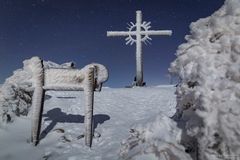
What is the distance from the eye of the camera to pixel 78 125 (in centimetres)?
728

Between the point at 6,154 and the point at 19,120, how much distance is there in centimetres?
196

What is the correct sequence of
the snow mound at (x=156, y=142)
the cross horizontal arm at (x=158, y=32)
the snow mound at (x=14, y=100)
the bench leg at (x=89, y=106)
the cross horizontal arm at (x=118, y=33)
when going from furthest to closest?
the cross horizontal arm at (x=118, y=33) < the cross horizontal arm at (x=158, y=32) < the snow mound at (x=14, y=100) < the bench leg at (x=89, y=106) < the snow mound at (x=156, y=142)

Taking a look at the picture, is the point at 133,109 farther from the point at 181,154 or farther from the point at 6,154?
the point at 181,154

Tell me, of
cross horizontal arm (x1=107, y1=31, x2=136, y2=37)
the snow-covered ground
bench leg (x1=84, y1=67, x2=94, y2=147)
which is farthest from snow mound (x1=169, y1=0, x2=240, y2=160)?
cross horizontal arm (x1=107, y1=31, x2=136, y2=37)

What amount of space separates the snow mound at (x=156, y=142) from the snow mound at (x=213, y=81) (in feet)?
0.98

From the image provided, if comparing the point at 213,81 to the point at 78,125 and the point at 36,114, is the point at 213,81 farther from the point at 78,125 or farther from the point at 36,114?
the point at 78,125

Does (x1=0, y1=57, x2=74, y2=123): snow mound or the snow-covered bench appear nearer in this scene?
the snow-covered bench

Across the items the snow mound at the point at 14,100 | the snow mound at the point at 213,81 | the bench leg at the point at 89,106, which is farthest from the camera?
the snow mound at the point at 14,100

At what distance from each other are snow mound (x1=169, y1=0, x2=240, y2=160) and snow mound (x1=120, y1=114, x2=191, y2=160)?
0.30m

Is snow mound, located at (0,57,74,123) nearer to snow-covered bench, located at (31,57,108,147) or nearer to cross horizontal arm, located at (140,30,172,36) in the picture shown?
snow-covered bench, located at (31,57,108,147)

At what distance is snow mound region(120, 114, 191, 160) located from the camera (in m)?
3.64

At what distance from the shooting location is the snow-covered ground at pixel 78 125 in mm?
5536

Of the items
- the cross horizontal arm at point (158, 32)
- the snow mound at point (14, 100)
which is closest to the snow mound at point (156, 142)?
the snow mound at point (14, 100)

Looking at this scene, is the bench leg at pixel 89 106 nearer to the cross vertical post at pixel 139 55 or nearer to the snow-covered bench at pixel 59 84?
the snow-covered bench at pixel 59 84
